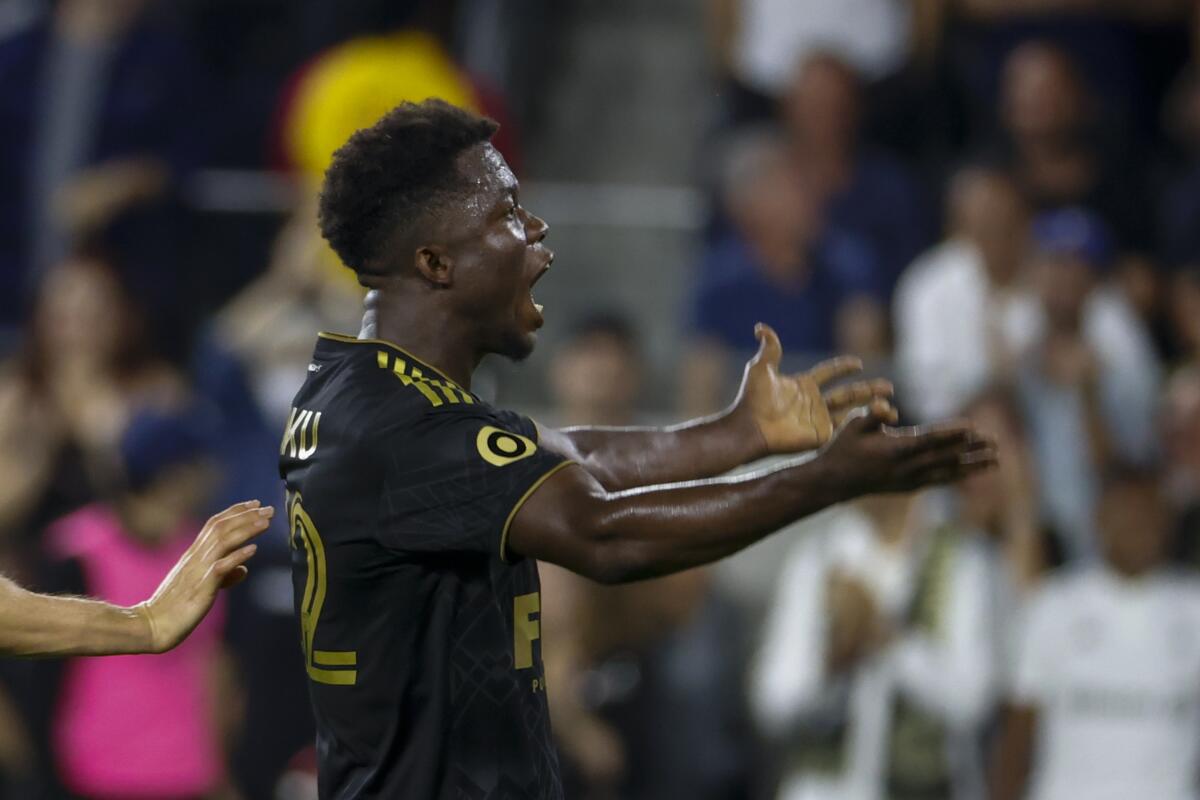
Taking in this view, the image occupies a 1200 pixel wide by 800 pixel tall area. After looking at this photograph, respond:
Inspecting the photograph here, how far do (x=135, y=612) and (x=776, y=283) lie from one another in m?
4.12

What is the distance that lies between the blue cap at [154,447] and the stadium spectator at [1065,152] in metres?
3.24

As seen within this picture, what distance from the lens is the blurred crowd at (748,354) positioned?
602 centimetres

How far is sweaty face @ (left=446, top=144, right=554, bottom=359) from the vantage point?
2963mm

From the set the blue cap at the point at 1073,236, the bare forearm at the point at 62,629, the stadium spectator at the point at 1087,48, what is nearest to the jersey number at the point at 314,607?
the bare forearm at the point at 62,629

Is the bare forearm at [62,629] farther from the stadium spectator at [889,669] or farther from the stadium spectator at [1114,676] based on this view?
the stadium spectator at [1114,676]

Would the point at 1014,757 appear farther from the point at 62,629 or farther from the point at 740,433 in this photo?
the point at 62,629

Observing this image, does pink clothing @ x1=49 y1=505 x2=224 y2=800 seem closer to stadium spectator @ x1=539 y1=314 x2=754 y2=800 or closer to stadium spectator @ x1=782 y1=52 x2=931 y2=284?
stadium spectator @ x1=539 y1=314 x2=754 y2=800

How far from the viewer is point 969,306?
6.55 m

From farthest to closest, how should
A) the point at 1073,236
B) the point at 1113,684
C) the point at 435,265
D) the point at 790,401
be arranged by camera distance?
the point at 1073,236
the point at 1113,684
the point at 790,401
the point at 435,265

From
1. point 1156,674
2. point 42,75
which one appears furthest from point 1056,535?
point 42,75

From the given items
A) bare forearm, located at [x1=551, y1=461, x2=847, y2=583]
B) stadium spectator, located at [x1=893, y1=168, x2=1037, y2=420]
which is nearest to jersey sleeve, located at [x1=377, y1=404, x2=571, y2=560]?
bare forearm, located at [x1=551, y1=461, x2=847, y2=583]

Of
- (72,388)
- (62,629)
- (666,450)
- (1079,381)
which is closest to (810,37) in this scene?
(1079,381)

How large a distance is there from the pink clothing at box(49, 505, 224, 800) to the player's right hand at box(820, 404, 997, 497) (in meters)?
3.98

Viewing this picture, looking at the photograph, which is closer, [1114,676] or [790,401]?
[790,401]
